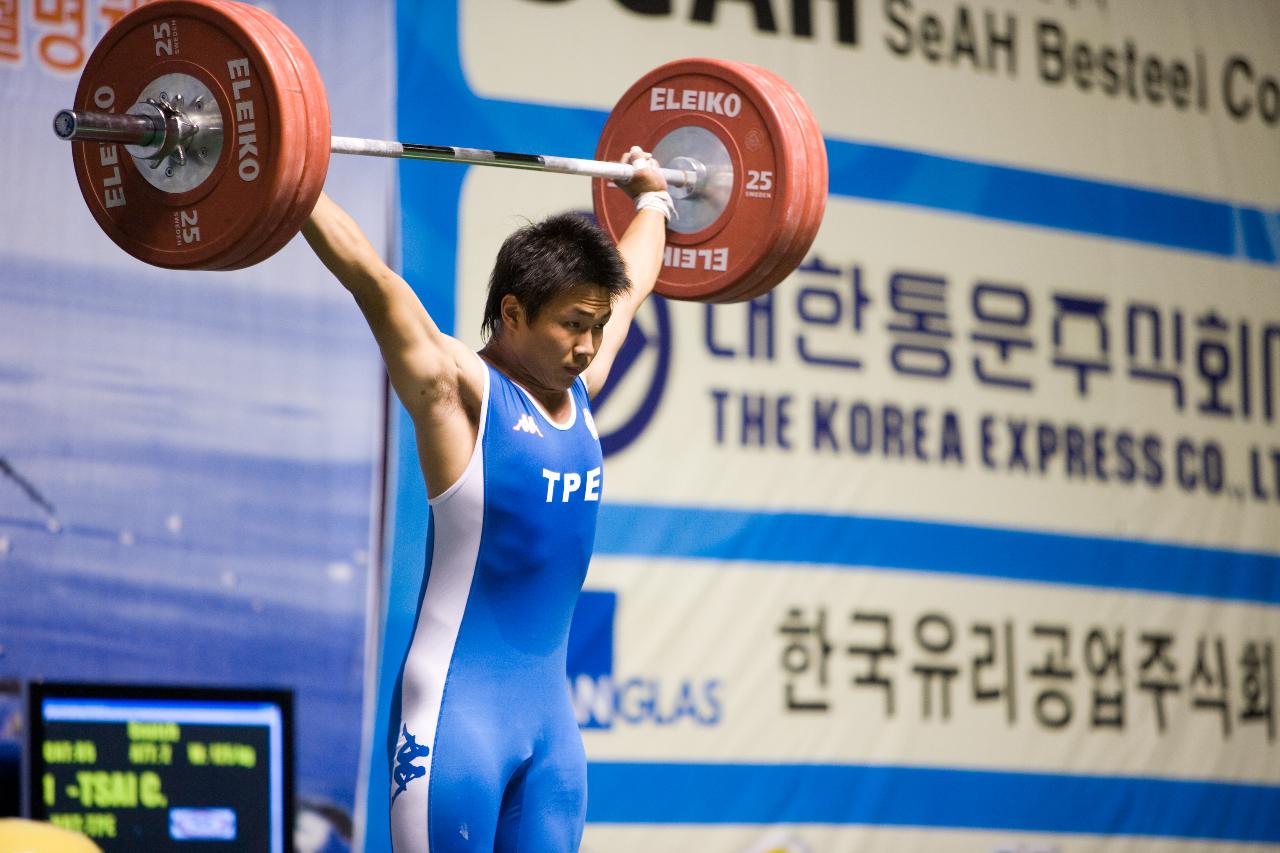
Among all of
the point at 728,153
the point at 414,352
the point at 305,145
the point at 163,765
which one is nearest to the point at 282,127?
the point at 305,145

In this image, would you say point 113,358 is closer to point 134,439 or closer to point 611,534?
point 134,439

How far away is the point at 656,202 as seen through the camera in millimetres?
3242

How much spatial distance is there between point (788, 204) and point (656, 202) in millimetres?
239

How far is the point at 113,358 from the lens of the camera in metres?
4.05

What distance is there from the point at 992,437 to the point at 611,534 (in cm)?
139

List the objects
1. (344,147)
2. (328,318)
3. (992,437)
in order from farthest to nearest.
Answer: (992,437) → (328,318) → (344,147)

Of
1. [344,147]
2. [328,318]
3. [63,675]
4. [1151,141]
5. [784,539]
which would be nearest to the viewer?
[344,147]

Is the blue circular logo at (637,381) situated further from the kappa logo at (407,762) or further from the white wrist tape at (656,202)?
the kappa logo at (407,762)

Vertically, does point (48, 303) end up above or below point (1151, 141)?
below

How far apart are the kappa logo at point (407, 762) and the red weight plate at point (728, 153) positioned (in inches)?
43.8

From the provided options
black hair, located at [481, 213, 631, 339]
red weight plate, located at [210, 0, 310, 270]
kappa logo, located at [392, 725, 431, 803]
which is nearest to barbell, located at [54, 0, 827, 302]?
red weight plate, located at [210, 0, 310, 270]

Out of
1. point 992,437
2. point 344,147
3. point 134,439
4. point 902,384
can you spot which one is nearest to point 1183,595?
point 992,437

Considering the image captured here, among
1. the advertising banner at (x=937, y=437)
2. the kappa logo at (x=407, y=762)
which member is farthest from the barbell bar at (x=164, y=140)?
the advertising banner at (x=937, y=437)

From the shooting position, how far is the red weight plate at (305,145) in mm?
2543
